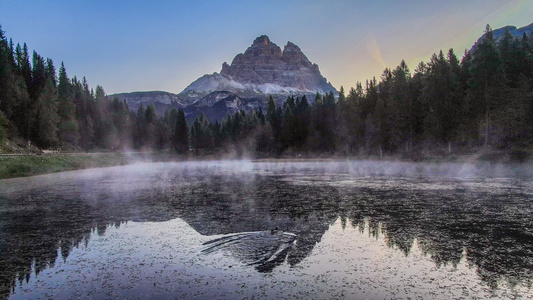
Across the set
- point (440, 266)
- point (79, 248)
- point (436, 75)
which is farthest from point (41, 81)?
point (440, 266)

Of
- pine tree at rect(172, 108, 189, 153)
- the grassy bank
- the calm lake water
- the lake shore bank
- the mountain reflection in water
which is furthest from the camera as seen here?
pine tree at rect(172, 108, 189, 153)

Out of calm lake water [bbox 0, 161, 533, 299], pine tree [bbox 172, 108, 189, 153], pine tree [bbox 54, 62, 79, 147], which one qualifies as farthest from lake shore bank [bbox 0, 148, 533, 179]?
pine tree [bbox 172, 108, 189, 153]

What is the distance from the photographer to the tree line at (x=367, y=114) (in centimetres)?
5194

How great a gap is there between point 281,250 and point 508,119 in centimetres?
5024

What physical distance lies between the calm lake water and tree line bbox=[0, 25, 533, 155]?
3710 centimetres

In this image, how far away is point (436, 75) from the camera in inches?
2445

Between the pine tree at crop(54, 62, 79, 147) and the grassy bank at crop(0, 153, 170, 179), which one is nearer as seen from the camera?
the grassy bank at crop(0, 153, 170, 179)

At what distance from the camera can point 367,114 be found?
86500mm

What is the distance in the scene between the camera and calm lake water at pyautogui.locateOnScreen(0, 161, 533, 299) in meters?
7.94

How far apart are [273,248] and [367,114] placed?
80.0 m

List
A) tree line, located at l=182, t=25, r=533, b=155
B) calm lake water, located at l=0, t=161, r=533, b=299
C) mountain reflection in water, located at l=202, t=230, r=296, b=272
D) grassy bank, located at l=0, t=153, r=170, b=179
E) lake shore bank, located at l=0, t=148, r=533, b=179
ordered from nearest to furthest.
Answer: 1. calm lake water, located at l=0, t=161, r=533, b=299
2. mountain reflection in water, located at l=202, t=230, r=296, b=272
3. grassy bank, located at l=0, t=153, r=170, b=179
4. lake shore bank, located at l=0, t=148, r=533, b=179
5. tree line, located at l=182, t=25, r=533, b=155

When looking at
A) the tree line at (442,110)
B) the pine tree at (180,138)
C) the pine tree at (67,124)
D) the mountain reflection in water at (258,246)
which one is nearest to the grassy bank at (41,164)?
the pine tree at (67,124)

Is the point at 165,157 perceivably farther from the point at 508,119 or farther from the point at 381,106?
the point at 508,119

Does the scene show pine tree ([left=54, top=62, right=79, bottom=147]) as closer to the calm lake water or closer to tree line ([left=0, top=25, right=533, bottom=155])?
tree line ([left=0, top=25, right=533, bottom=155])
